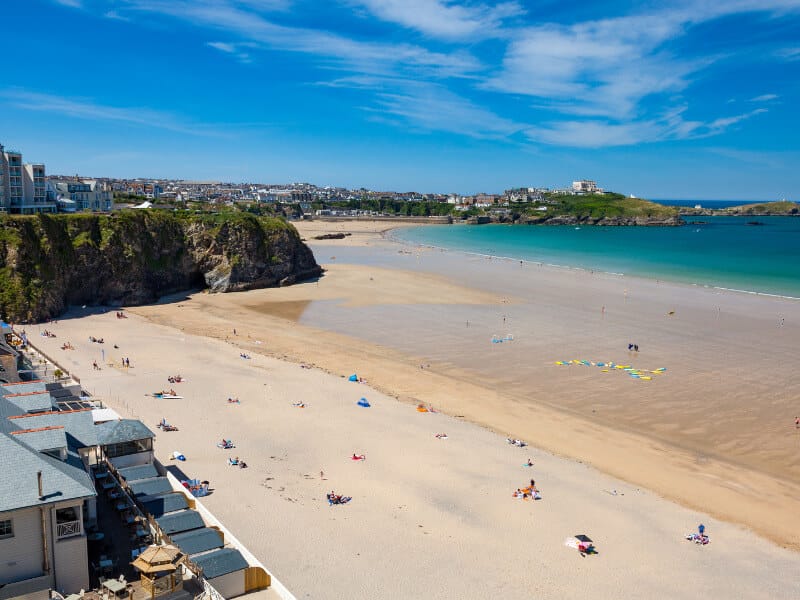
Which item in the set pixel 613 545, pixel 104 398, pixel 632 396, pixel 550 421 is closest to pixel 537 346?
pixel 632 396

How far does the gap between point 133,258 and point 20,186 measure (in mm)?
17522

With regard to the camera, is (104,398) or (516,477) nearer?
(516,477)

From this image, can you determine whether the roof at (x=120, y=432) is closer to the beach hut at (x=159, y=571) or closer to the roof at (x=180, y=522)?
the roof at (x=180, y=522)

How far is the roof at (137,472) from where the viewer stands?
15535 mm

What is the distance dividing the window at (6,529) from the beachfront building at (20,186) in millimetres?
46059

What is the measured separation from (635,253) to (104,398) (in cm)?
8515

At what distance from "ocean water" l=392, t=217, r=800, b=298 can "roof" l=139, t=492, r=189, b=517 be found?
54635 mm

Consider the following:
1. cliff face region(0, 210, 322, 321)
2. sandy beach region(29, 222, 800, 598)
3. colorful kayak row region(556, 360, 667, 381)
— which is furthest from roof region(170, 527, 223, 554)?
cliff face region(0, 210, 322, 321)

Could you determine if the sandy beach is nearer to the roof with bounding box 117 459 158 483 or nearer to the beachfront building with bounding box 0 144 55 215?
the roof with bounding box 117 459 158 483

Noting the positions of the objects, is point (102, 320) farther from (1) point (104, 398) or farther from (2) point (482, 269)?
(2) point (482, 269)

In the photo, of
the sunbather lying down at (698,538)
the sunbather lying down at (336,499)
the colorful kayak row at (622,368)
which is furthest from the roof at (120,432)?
the colorful kayak row at (622,368)

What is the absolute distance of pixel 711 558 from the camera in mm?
14539

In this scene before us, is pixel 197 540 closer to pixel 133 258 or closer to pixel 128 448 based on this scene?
pixel 128 448

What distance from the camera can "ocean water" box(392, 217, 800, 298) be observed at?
63.0m
